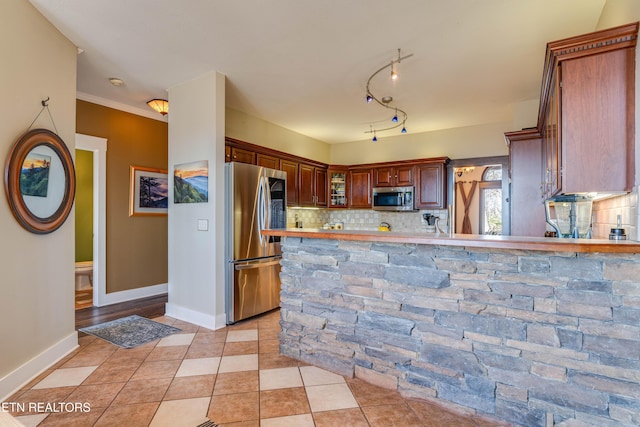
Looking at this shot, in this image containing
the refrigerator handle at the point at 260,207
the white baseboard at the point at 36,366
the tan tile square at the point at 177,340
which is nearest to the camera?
the white baseboard at the point at 36,366

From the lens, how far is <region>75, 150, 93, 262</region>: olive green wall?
550 cm

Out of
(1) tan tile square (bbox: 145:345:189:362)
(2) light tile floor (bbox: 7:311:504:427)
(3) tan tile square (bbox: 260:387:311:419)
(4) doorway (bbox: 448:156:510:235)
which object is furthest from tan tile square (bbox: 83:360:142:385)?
(4) doorway (bbox: 448:156:510:235)

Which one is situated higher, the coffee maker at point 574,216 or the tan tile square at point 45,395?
the coffee maker at point 574,216

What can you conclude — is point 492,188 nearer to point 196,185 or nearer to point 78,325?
point 196,185

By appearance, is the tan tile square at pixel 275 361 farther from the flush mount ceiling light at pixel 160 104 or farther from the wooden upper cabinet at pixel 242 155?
the flush mount ceiling light at pixel 160 104

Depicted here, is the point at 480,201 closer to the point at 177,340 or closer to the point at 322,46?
the point at 322,46

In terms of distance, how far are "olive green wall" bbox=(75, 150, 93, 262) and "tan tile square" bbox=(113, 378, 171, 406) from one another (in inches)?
171

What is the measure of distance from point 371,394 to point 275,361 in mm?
866

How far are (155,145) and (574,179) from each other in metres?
5.06

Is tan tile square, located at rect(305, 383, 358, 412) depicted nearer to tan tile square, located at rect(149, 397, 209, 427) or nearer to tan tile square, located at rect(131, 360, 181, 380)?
tan tile square, located at rect(149, 397, 209, 427)

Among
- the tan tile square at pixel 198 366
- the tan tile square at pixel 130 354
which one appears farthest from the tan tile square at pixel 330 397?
the tan tile square at pixel 130 354

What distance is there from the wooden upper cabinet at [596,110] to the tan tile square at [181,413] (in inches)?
103

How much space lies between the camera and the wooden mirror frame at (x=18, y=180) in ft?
7.25

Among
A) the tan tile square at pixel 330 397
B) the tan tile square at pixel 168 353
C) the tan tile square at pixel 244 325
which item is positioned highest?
the tan tile square at pixel 330 397
